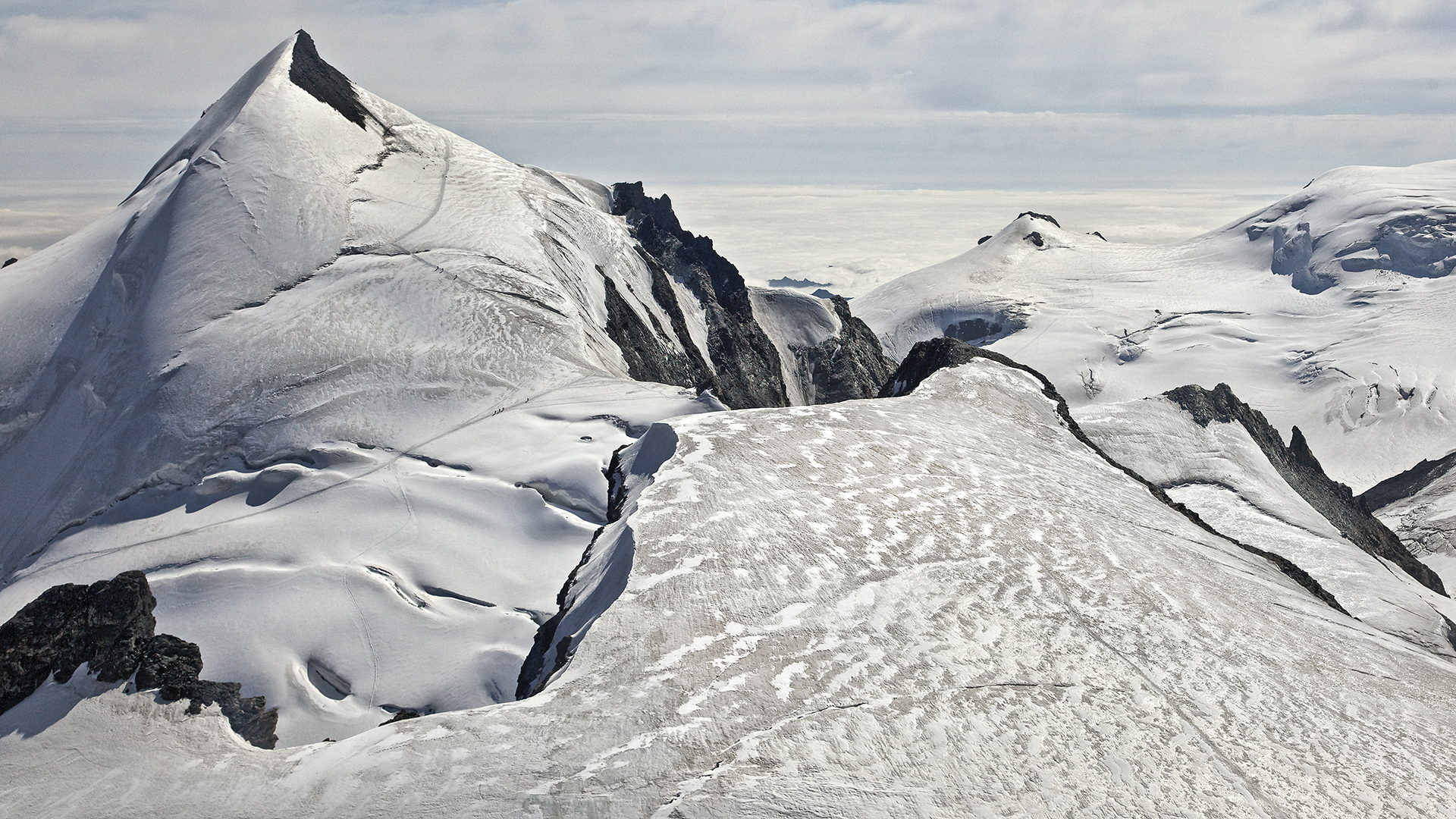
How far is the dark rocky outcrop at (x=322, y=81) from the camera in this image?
2087 inches

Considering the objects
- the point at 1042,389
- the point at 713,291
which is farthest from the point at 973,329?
the point at 1042,389

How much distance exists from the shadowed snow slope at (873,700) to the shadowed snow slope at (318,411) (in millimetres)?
13143

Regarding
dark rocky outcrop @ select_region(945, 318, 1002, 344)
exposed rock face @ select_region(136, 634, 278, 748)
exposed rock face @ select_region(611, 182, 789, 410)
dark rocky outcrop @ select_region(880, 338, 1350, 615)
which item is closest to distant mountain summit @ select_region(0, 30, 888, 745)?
dark rocky outcrop @ select_region(880, 338, 1350, 615)

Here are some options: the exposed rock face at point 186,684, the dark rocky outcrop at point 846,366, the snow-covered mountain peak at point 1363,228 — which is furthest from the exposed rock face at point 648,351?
the snow-covered mountain peak at point 1363,228

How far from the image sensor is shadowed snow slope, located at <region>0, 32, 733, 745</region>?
28.3 m

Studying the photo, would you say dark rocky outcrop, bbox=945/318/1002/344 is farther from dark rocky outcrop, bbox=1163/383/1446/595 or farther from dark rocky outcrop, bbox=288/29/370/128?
dark rocky outcrop, bbox=288/29/370/128

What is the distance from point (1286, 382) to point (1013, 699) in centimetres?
14157

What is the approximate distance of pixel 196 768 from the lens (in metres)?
12.6

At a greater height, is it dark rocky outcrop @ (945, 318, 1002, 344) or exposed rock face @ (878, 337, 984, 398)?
exposed rock face @ (878, 337, 984, 398)

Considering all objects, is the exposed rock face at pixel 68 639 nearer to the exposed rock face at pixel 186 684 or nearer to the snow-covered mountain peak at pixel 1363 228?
the exposed rock face at pixel 186 684

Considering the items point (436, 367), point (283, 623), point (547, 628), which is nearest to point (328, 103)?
point (436, 367)

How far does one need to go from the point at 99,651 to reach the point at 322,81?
49233mm

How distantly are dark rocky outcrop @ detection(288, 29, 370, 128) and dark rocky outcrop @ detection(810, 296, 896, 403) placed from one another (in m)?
43.6

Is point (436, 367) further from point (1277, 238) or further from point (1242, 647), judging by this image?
point (1277, 238)
